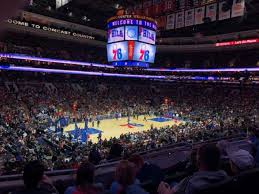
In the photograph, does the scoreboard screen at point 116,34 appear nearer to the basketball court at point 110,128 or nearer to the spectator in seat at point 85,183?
the basketball court at point 110,128

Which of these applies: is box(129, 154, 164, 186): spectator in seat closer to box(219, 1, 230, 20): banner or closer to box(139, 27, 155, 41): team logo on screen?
box(219, 1, 230, 20): banner

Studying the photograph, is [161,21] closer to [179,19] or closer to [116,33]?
[179,19]

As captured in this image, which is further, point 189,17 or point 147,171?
point 189,17

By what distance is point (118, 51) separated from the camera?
17984mm

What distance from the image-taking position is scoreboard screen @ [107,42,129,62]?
17.7m

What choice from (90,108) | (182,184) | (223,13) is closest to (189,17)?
(223,13)

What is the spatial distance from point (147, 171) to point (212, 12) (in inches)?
386

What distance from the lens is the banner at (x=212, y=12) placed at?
38.3ft

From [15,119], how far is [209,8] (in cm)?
1920

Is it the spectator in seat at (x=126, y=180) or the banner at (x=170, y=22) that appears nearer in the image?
the spectator in seat at (x=126, y=180)

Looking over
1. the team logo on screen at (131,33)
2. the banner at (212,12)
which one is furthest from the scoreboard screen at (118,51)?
the banner at (212,12)

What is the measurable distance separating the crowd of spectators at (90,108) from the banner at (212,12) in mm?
7935

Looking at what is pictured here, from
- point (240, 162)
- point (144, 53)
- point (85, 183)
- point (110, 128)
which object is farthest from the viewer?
point (110, 128)

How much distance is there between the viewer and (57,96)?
3622cm
